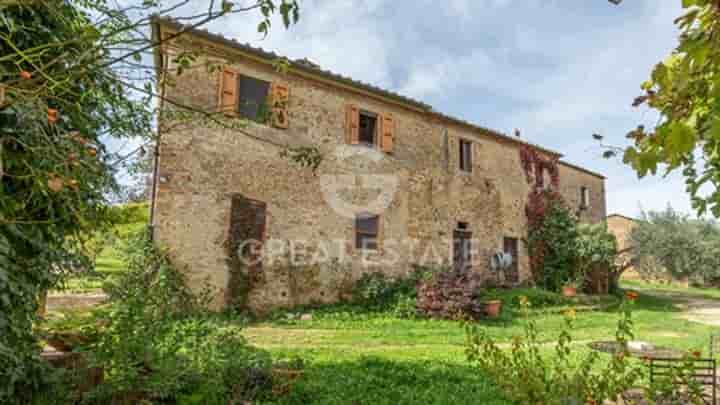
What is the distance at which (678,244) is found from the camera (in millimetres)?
19234

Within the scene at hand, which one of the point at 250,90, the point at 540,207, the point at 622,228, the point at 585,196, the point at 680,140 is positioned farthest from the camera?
the point at 622,228

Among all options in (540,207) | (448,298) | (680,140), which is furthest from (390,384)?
(540,207)

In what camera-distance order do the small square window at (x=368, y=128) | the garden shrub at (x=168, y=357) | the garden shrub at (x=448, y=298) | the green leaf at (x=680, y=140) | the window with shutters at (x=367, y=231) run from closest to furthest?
1. the green leaf at (x=680, y=140)
2. the garden shrub at (x=168, y=357)
3. the garden shrub at (x=448, y=298)
4. the window with shutters at (x=367, y=231)
5. the small square window at (x=368, y=128)

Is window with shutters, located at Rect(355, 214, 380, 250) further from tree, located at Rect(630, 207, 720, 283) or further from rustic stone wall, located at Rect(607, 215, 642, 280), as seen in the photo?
rustic stone wall, located at Rect(607, 215, 642, 280)

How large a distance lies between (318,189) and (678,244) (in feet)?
61.3

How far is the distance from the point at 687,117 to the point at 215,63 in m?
2.41

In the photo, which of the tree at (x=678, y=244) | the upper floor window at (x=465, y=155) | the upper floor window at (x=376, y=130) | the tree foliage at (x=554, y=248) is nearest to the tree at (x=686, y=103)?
the upper floor window at (x=376, y=130)

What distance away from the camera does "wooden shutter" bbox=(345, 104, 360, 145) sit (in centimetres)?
1091

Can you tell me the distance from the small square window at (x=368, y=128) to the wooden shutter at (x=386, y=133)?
22 centimetres

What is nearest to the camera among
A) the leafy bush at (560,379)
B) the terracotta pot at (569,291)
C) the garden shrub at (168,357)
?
the leafy bush at (560,379)

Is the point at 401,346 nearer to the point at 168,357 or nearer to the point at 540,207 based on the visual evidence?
the point at 168,357

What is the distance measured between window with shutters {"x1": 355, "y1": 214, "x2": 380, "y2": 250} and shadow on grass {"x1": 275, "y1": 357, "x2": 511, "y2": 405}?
5792 millimetres

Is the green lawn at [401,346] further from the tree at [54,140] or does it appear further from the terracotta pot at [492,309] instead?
the tree at [54,140]

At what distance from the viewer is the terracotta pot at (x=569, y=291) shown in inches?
499
